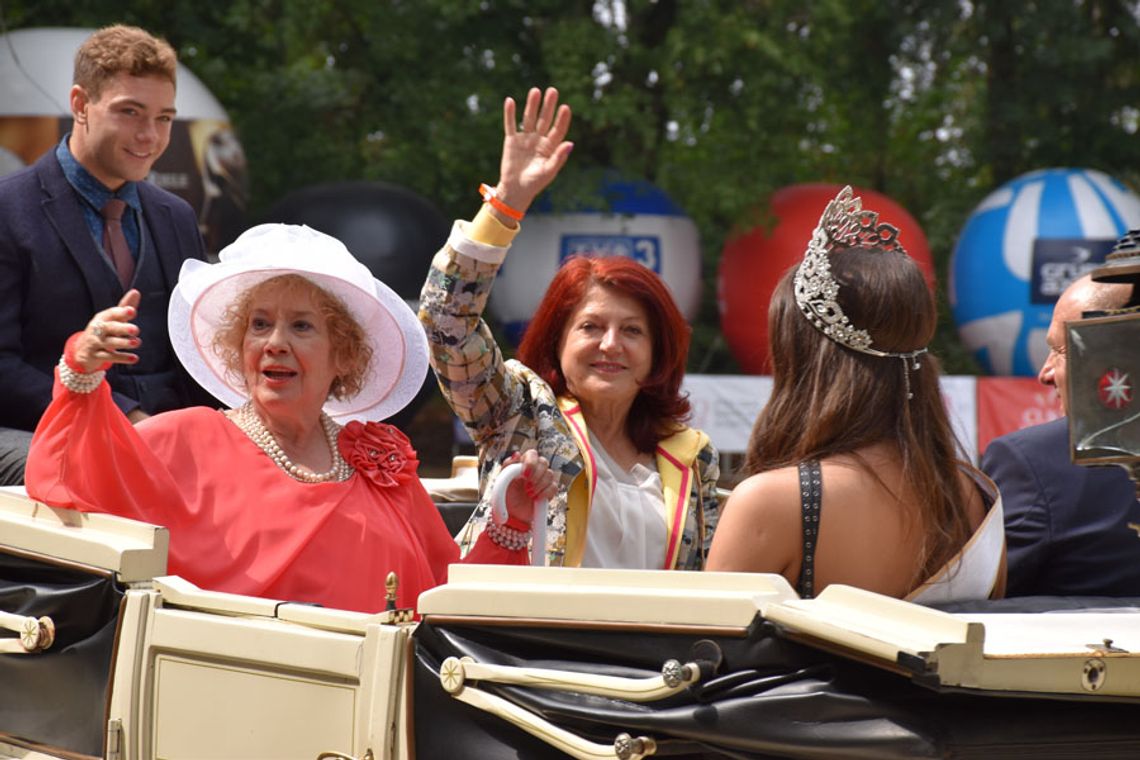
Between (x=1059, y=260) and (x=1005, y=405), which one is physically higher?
(x=1059, y=260)

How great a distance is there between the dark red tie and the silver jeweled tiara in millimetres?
2021

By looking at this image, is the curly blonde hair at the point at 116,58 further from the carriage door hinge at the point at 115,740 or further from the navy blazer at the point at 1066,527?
the navy blazer at the point at 1066,527

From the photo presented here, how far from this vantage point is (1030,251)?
13.1 m

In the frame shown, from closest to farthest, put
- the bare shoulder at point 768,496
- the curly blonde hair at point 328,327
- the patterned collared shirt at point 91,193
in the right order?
the bare shoulder at point 768,496 → the curly blonde hair at point 328,327 → the patterned collared shirt at point 91,193

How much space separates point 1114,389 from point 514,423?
5.48ft

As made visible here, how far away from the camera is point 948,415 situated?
2547 mm

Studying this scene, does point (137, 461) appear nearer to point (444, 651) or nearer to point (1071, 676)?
point (444, 651)

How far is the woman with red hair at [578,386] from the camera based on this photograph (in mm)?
3096

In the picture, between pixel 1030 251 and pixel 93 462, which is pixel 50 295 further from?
pixel 1030 251

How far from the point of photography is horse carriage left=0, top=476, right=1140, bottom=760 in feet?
6.46

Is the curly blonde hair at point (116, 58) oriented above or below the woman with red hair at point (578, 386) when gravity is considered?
above

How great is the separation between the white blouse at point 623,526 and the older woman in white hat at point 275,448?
1.05 ft

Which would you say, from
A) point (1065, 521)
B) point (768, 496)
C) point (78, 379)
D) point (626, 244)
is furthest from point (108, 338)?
point (626, 244)

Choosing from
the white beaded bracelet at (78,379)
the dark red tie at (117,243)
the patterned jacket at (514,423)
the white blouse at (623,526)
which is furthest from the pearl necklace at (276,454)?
the dark red tie at (117,243)
